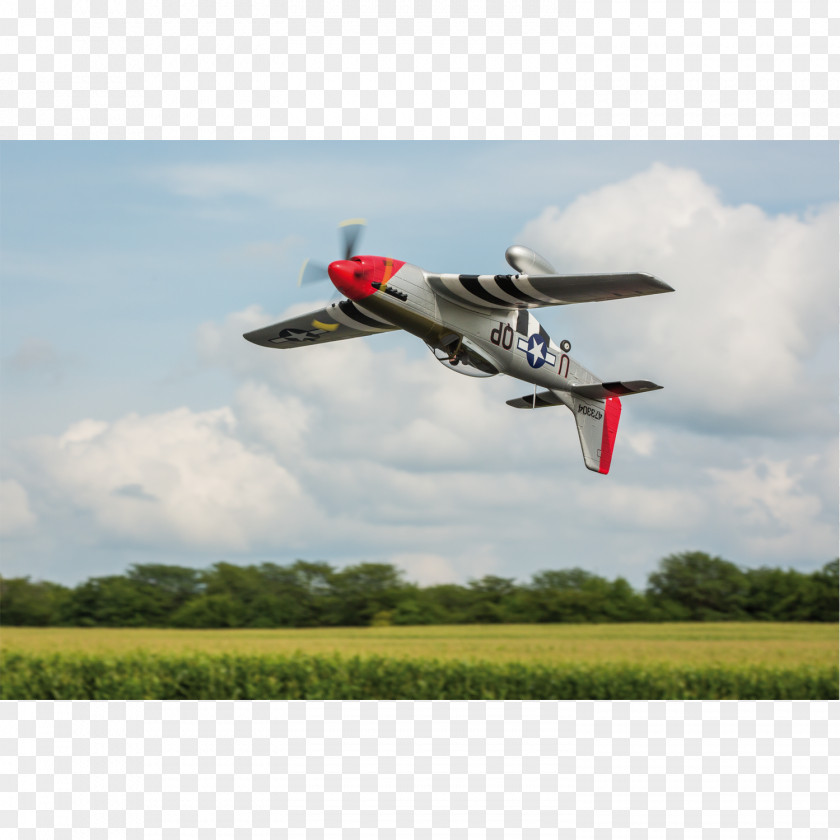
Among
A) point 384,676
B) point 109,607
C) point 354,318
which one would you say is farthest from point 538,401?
point 109,607

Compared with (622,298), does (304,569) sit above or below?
below

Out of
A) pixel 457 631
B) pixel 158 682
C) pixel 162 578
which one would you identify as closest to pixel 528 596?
pixel 457 631

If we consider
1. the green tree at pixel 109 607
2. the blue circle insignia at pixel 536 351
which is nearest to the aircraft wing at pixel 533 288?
the blue circle insignia at pixel 536 351

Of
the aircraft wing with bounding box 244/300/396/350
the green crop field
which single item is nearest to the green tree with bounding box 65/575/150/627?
the green crop field

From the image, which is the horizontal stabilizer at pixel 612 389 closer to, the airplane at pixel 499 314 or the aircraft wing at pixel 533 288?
the airplane at pixel 499 314

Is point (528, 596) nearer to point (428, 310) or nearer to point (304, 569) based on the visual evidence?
point (304, 569)
